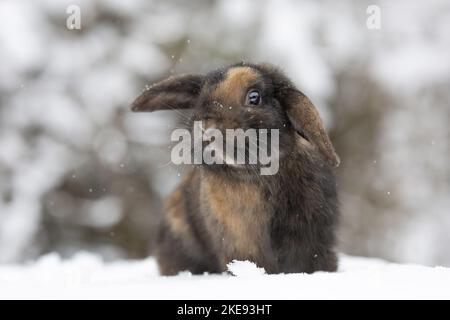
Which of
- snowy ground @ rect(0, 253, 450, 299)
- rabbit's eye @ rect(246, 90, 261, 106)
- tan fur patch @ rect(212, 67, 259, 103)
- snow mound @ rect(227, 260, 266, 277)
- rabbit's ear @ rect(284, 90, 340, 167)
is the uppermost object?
tan fur patch @ rect(212, 67, 259, 103)

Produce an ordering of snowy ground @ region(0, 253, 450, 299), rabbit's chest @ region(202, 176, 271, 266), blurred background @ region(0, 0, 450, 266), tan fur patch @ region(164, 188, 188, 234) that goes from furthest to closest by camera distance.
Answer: blurred background @ region(0, 0, 450, 266), tan fur patch @ region(164, 188, 188, 234), rabbit's chest @ region(202, 176, 271, 266), snowy ground @ region(0, 253, 450, 299)

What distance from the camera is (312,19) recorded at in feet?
31.8

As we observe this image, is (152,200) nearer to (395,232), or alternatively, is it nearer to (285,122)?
(395,232)

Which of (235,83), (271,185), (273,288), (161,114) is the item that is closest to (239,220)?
(271,185)

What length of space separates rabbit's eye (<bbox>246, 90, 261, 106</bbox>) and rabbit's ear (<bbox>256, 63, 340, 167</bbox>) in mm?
168

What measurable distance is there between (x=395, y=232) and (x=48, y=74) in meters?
5.49

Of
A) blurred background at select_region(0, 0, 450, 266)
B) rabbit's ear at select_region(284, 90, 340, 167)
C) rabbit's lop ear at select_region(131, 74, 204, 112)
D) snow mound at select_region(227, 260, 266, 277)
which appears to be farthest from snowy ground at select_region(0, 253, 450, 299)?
blurred background at select_region(0, 0, 450, 266)

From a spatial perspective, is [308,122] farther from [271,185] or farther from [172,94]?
[172,94]

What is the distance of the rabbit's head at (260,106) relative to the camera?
3689 mm

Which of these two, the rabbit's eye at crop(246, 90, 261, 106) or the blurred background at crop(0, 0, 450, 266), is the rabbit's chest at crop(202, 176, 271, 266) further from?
the blurred background at crop(0, 0, 450, 266)

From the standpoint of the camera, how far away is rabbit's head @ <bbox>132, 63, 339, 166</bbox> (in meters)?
3.69

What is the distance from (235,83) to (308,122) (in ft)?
1.57

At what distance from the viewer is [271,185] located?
3916 mm

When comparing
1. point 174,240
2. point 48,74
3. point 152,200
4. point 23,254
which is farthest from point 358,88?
point 174,240
